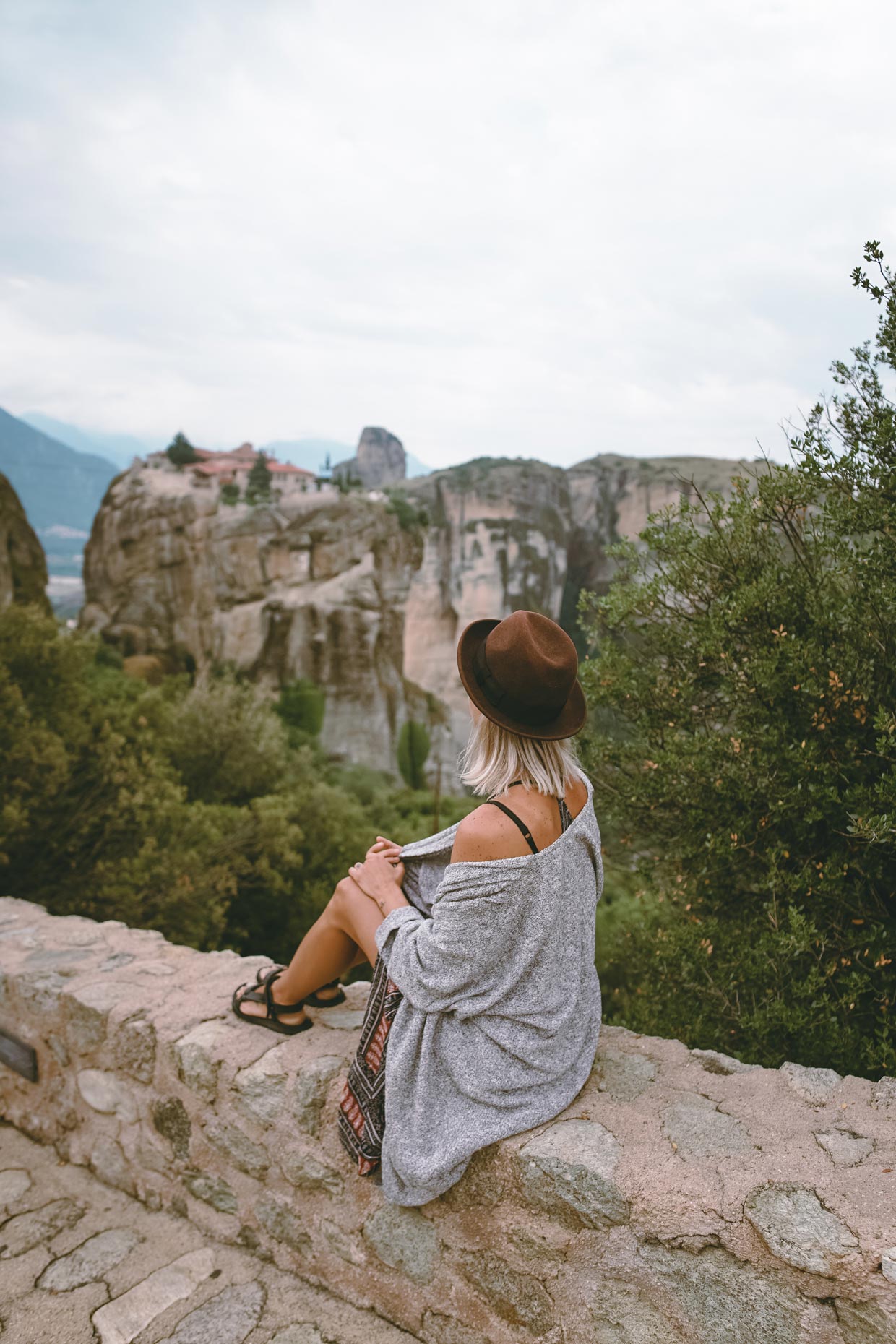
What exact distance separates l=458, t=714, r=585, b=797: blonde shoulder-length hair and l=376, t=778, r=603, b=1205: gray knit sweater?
14 centimetres

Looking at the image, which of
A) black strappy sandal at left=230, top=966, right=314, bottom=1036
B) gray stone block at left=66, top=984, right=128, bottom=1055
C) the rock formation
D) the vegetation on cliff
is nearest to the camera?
black strappy sandal at left=230, top=966, right=314, bottom=1036

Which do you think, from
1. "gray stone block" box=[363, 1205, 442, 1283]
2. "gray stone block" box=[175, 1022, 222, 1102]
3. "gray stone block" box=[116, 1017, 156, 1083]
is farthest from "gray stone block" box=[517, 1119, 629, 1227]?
"gray stone block" box=[116, 1017, 156, 1083]

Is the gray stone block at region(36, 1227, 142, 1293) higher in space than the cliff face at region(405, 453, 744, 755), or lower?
lower

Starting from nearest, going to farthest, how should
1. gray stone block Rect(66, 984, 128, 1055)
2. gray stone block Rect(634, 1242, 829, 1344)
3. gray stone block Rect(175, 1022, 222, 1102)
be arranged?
gray stone block Rect(634, 1242, 829, 1344)
gray stone block Rect(175, 1022, 222, 1102)
gray stone block Rect(66, 984, 128, 1055)

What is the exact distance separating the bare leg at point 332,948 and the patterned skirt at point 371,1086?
0.16 metres

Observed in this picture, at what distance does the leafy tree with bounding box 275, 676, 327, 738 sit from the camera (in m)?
29.5

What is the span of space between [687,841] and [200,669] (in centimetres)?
2845

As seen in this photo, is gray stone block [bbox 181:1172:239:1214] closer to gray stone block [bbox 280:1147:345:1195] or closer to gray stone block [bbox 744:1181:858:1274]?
gray stone block [bbox 280:1147:345:1195]

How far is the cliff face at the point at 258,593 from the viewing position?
30.4m

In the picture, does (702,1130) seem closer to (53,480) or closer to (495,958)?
(495,958)

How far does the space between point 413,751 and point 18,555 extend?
17.9 metres

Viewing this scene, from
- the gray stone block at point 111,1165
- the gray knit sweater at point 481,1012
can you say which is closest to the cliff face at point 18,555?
the gray stone block at point 111,1165

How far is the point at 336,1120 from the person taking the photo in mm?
2482

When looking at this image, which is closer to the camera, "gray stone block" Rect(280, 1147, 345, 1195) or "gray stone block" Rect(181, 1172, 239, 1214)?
"gray stone block" Rect(280, 1147, 345, 1195)
